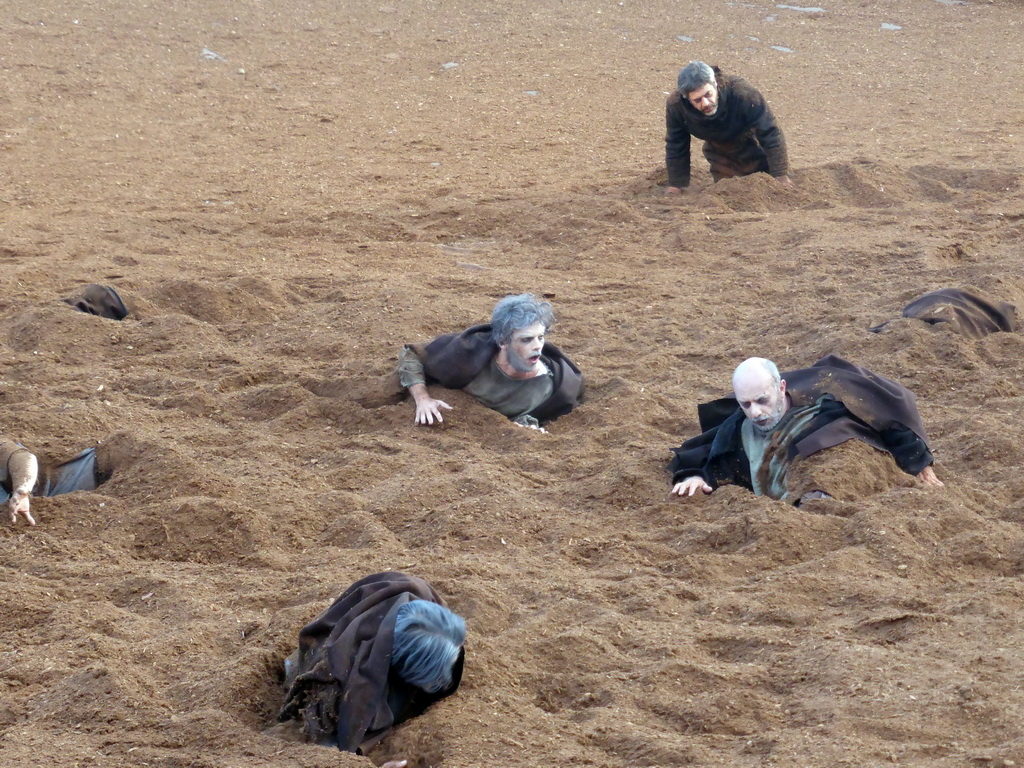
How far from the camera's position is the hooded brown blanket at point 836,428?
5.64 m

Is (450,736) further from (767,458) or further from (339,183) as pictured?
(339,183)

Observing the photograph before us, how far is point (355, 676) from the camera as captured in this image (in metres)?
3.88

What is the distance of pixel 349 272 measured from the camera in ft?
29.5

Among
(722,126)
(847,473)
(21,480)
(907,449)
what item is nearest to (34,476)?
(21,480)

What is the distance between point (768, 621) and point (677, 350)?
326cm

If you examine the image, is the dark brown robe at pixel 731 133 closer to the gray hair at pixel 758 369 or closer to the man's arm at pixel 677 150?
the man's arm at pixel 677 150

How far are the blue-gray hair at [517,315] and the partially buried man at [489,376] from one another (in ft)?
0.15

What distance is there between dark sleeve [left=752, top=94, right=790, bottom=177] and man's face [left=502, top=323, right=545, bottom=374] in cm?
464

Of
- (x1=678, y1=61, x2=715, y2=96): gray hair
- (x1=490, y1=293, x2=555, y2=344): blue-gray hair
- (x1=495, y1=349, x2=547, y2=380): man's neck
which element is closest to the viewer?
(x1=490, y1=293, x2=555, y2=344): blue-gray hair

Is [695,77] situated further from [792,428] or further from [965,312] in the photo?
[792,428]

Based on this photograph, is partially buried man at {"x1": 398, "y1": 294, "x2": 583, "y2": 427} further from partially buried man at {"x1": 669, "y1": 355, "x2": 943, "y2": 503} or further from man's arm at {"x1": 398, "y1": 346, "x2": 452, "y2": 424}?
partially buried man at {"x1": 669, "y1": 355, "x2": 943, "y2": 503}

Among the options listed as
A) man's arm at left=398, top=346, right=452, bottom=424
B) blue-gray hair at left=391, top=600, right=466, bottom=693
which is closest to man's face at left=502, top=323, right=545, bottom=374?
man's arm at left=398, top=346, right=452, bottom=424

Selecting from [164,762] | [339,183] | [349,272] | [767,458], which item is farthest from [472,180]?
[164,762]

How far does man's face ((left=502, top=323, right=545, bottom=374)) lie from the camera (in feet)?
20.8
